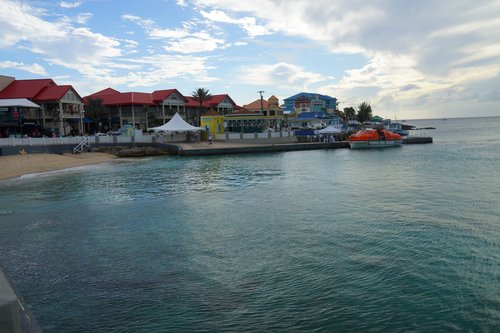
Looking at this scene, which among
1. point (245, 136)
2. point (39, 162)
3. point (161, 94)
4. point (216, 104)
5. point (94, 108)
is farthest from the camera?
point (216, 104)

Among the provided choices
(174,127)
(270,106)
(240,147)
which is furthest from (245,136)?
(270,106)

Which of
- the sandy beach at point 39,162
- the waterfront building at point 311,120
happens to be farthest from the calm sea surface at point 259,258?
the waterfront building at point 311,120

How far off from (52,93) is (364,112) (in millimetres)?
92858

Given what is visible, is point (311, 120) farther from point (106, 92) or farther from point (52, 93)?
point (52, 93)

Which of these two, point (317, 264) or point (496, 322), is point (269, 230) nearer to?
point (317, 264)

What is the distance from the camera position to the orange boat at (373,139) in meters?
53.2

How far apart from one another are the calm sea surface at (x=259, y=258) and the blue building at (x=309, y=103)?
297ft

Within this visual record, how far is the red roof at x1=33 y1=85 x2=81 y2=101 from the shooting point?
54441mm

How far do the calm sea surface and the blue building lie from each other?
90.4m

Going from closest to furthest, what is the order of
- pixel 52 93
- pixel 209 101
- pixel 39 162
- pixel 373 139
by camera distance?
pixel 39 162
pixel 373 139
pixel 52 93
pixel 209 101

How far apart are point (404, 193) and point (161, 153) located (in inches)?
1217

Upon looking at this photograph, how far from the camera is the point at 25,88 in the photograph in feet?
185

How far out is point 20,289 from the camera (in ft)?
→ 29.9

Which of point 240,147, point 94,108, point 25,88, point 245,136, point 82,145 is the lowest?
point 240,147
